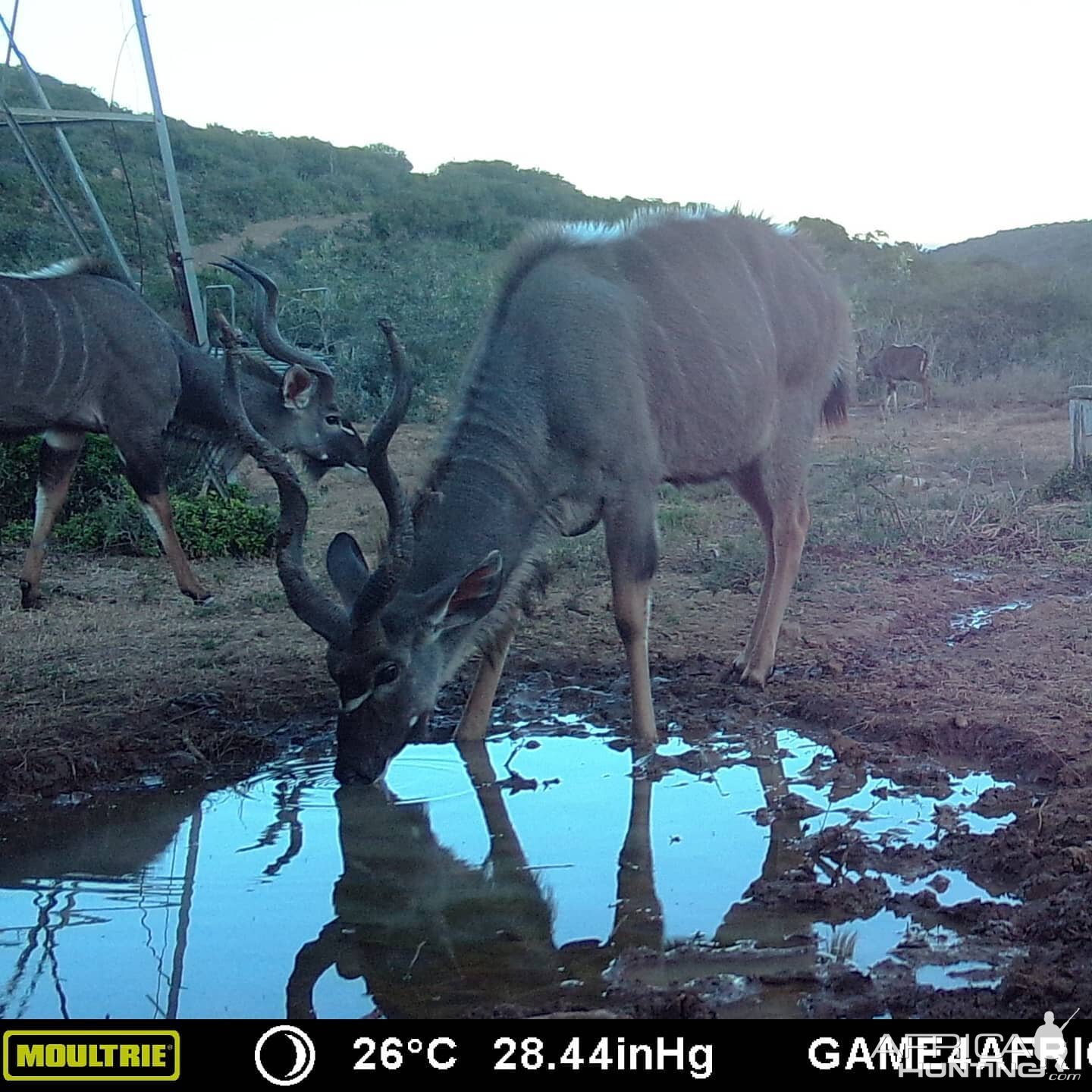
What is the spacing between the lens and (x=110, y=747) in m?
4.98

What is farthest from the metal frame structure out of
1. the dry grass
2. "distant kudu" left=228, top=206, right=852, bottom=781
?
"distant kudu" left=228, top=206, right=852, bottom=781

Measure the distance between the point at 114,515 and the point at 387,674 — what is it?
495 cm

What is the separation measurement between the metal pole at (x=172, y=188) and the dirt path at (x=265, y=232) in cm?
1415

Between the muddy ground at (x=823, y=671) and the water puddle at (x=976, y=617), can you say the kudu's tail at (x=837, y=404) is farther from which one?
the water puddle at (x=976, y=617)

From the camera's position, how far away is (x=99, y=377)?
302 inches

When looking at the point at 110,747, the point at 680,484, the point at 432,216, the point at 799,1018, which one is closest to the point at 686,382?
the point at 680,484

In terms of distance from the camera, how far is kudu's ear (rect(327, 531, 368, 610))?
4.63m

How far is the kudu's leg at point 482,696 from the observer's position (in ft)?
17.0

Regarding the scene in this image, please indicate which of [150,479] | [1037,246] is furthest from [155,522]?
[1037,246]

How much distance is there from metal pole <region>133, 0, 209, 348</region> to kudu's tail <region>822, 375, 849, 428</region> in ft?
17.2

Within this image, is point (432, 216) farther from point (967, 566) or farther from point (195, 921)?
point (195, 921)

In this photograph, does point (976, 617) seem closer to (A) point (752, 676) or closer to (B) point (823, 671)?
(B) point (823, 671)
